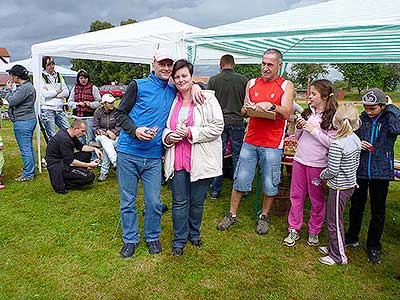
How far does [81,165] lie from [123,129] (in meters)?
2.61

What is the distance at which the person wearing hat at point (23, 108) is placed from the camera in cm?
512

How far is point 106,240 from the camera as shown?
11.7 feet

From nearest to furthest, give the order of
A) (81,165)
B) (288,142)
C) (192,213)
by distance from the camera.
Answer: (192,213) < (288,142) < (81,165)

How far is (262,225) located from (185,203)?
111 cm

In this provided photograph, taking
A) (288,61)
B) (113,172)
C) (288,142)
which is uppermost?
(288,61)

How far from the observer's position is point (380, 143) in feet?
9.96

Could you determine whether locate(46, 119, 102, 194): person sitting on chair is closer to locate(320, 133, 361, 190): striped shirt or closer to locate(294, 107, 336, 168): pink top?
locate(294, 107, 336, 168): pink top

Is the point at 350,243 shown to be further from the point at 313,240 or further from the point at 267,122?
the point at 267,122

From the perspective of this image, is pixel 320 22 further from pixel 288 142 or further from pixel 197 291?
pixel 197 291

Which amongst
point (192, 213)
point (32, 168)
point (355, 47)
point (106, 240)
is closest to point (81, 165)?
point (32, 168)

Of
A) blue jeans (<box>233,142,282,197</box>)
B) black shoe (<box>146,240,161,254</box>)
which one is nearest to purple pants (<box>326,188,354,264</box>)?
blue jeans (<box>233,142,282,197</box>)

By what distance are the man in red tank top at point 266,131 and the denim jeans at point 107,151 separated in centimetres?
250

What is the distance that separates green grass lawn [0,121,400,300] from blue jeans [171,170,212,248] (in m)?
0.22

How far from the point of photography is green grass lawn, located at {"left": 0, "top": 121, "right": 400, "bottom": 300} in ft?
9.02
